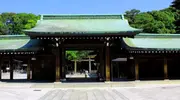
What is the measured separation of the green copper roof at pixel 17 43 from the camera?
23169mm

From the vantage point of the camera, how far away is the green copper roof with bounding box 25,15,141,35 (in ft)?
70.6

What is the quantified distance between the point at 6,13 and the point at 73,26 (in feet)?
205

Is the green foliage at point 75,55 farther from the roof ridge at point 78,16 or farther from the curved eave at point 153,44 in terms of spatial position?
the curved eave at point 153,44

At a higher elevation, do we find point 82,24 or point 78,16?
point 78,16

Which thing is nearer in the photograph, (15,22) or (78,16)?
(78,16)

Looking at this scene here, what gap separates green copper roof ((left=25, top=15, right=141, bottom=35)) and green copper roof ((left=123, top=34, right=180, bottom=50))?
5.93 ft

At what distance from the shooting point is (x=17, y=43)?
84.6ft

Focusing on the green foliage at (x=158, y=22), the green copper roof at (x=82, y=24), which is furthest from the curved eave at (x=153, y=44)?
the green foliage at (x=158, y=22)

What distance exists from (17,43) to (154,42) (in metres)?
12.6

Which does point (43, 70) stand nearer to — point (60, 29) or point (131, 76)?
point (60, 29)

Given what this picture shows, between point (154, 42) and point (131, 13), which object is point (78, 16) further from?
point (131, 13)

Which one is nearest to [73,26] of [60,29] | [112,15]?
[60,29]

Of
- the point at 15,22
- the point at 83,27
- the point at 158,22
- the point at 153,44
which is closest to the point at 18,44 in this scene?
the point at 83,27

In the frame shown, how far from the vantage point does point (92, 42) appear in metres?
23.2
